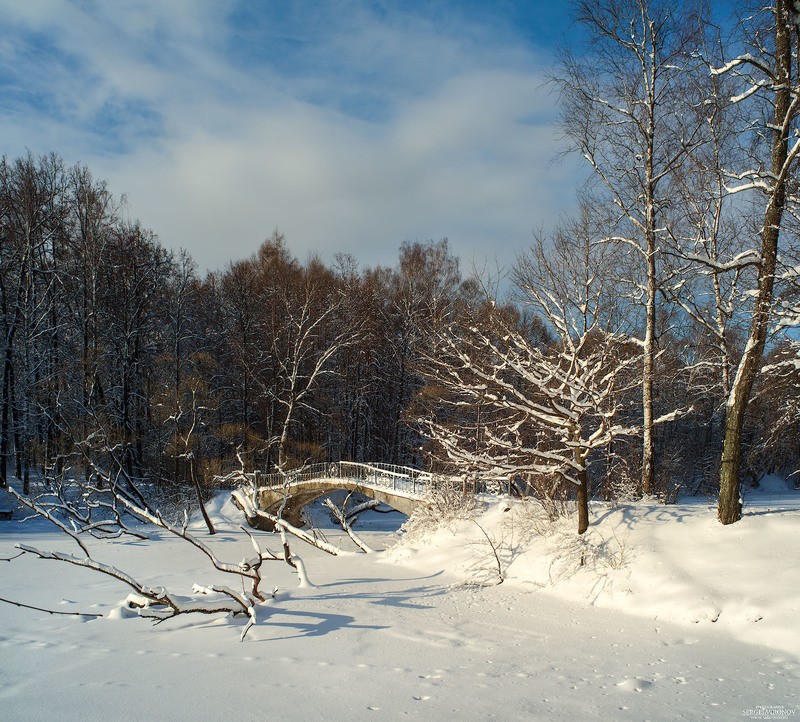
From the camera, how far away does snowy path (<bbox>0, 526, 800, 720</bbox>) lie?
14.2 ft

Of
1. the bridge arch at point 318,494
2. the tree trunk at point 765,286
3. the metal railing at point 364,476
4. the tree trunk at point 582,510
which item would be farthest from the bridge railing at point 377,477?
the tree trunk at point 765,286

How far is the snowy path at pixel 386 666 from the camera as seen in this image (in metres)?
4.32

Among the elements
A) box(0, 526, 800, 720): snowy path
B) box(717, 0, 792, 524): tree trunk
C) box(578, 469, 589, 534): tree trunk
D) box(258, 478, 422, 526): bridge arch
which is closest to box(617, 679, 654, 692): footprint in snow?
box(0, 526, 800, 720): snowy path

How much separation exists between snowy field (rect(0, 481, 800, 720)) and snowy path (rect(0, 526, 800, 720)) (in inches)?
1.0

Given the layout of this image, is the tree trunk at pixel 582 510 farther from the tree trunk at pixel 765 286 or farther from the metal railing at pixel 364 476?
the metal railing at pixel 364 476

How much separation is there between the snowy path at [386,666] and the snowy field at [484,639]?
0.02 m

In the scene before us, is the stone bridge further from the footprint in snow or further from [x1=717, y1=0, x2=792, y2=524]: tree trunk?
the footprint in snow

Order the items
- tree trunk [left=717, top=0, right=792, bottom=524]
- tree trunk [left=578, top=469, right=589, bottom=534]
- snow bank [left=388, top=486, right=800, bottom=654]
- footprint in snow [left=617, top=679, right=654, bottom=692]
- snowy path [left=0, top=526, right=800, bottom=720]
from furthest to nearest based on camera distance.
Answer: tree trunk [left=578, top=469, right=589, bottom=534] → tree trunk [left=717, top=0, right=792, bottom=524] → snow bank [left=388, top=486, right=800, bottom=654] → footprint in snow [left=617, top=679, right=654, bottom=692] → snowy path [left=0, top=526, right=800, bottom=720]

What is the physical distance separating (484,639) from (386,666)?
1551mm

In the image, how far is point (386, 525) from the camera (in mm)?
29125

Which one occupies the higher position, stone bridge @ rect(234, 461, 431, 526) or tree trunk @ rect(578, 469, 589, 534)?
tree trunk @ rect(578, 469, 589, 534)

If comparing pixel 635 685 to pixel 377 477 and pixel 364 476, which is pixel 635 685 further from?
pixel 364 476

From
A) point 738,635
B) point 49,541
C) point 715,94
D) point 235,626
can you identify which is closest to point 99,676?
point 235,626

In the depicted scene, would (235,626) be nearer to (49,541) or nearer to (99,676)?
(99,676)
